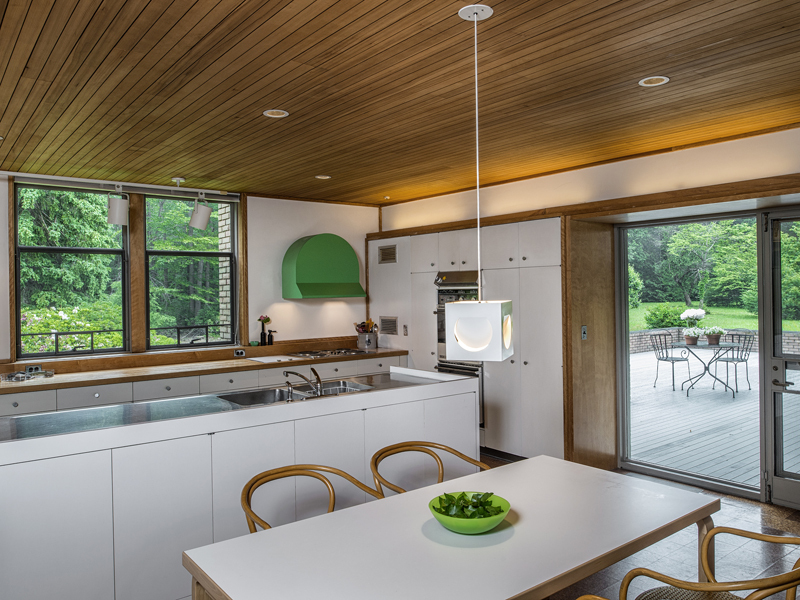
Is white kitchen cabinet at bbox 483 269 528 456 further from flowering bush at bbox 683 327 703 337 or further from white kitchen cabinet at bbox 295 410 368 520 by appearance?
white kitchen cabinet at bbox 295 410 368 520

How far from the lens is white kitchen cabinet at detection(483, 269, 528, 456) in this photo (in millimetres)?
5168

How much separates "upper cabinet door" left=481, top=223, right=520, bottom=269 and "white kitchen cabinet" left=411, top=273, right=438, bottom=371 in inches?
31.3

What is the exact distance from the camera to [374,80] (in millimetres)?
2904

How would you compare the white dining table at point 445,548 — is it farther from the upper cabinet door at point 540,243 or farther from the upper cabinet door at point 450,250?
the upper cabinet door at point 450,250

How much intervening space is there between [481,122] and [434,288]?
255cm

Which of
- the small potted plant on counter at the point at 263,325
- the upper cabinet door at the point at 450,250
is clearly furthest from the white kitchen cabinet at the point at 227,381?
the upper cabinet door at the point at 450,250

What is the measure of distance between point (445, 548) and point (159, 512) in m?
1.50

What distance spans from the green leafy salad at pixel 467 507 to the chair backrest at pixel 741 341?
10.6ft

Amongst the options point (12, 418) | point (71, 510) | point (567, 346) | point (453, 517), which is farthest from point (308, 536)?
point (567, 346)

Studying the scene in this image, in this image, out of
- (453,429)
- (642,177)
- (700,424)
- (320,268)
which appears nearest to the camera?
(453,429)

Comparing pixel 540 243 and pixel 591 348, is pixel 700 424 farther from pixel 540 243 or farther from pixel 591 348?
pixel 540 243

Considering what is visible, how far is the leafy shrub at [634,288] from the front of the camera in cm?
509

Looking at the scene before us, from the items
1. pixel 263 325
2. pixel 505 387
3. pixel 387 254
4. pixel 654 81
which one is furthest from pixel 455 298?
pixel 654 81

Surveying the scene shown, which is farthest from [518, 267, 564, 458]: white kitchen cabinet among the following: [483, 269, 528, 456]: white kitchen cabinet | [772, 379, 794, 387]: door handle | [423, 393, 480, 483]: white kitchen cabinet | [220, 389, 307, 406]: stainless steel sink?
[220, 389, 307, 406]: stainless steel sink
